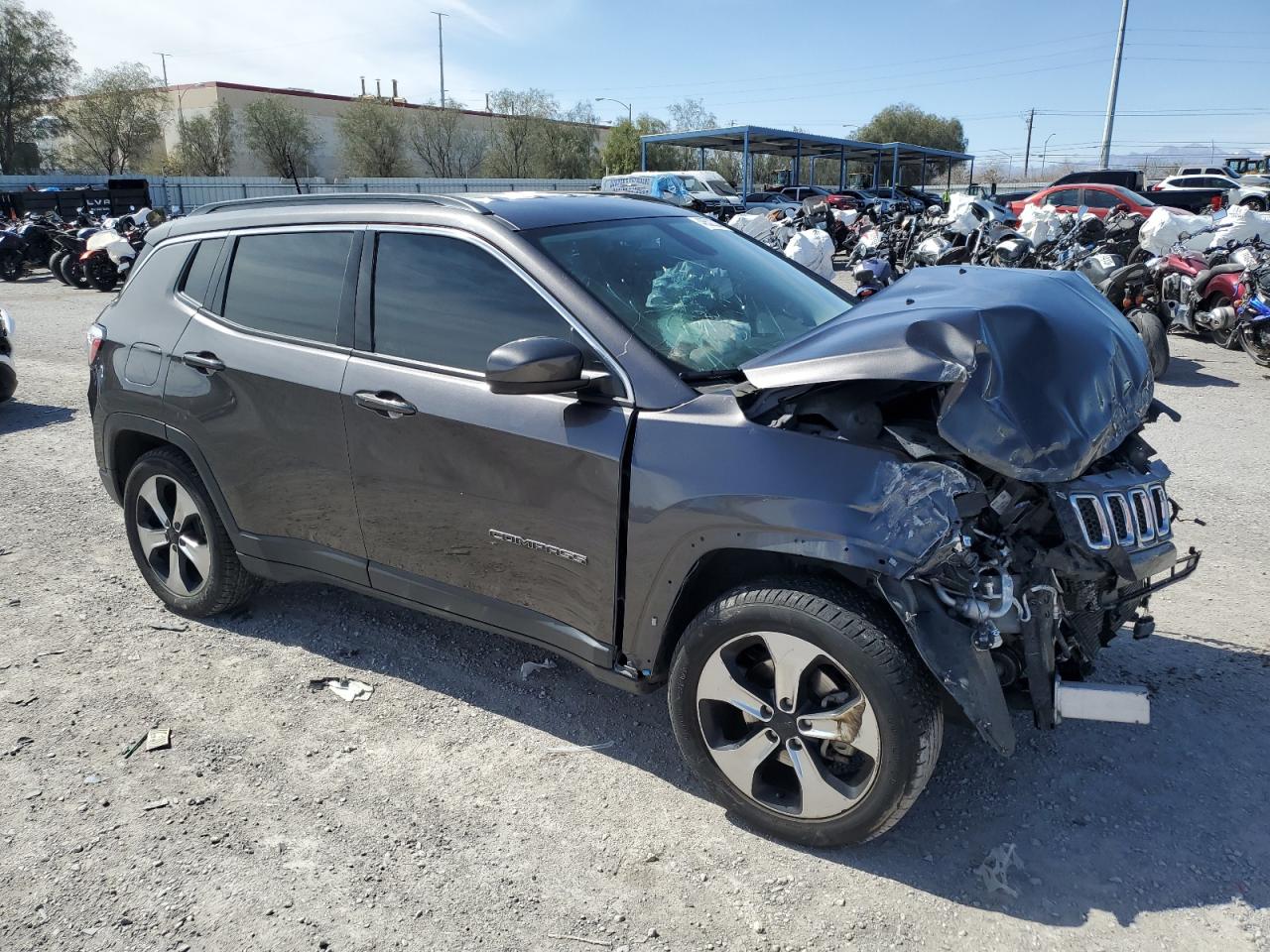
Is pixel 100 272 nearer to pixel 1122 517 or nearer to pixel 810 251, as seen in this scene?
pixel 810 251

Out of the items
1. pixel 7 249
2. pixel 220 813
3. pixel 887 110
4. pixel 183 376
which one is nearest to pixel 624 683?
pixel 220 813

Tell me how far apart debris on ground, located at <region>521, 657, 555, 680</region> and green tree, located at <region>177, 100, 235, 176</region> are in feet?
215

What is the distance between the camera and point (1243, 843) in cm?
282

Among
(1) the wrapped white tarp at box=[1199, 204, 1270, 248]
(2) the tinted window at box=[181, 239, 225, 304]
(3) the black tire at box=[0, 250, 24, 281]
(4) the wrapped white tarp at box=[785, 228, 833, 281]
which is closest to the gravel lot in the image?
(2) the tinted window at box=[181, 239, 225, 304]

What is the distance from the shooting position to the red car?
21.1 metres

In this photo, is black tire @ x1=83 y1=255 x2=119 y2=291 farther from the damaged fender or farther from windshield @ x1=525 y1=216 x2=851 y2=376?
the damaged fender

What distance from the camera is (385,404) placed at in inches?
134

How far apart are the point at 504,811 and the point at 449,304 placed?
175 cm

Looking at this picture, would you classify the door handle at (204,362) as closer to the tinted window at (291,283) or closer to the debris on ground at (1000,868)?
the tinted window at (291,283)

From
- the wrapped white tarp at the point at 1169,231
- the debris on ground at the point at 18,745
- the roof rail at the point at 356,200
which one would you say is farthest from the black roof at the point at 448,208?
the wrapped white tarp at the point at 1169,231

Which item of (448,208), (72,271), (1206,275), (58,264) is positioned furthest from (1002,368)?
(58,264)

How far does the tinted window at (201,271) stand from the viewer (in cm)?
417

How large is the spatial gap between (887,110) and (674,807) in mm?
96184

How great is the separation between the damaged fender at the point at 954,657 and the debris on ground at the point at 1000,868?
17.2 inches
